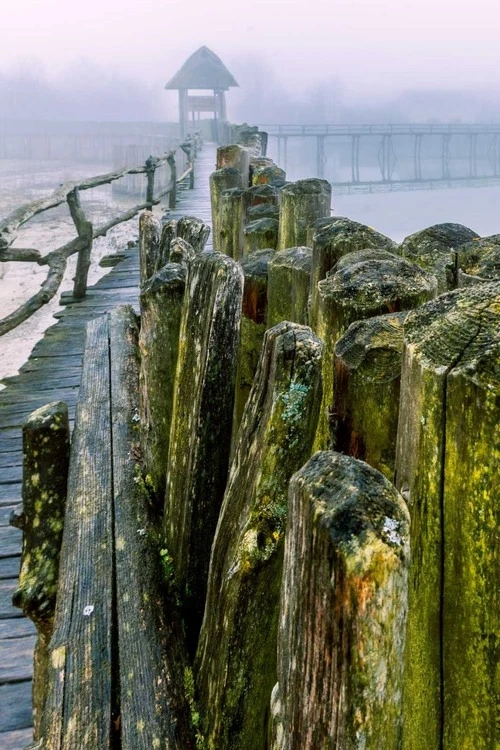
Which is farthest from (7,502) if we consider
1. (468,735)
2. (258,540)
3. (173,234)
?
(468,735)

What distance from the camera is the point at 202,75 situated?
160 feet

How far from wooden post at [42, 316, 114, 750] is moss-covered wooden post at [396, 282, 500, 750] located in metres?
0.61

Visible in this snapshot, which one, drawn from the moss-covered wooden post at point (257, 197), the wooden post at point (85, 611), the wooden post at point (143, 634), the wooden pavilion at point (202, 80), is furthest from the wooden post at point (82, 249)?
the wooden pavilion at point (202, 80)

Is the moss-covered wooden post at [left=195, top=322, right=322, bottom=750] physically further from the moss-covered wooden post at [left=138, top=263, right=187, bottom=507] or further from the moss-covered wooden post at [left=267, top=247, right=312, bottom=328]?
the moss-covered wooden post at [left=267, top=247, right=312, bottom=328]

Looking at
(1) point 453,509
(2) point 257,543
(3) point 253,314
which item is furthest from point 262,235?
(1) point 453,509

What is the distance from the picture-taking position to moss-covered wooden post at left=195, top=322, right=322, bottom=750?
3.17 feet

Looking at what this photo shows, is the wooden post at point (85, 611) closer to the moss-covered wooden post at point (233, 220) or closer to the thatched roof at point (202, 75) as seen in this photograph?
the moss-covered wooden post at point (233, 220)

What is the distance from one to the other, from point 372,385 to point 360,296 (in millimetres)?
212

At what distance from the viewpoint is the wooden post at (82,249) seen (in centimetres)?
611

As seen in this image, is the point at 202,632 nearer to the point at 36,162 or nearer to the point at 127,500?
the point at 127,500

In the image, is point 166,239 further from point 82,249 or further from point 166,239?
point 82,249

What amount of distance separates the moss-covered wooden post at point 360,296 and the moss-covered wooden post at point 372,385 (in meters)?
0.08

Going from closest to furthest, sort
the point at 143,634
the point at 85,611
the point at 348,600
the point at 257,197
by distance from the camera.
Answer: the point at 348,600 → the point at 143,634 → the point at 85,611 → the point at 257,197

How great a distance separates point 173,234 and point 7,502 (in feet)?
4.64
